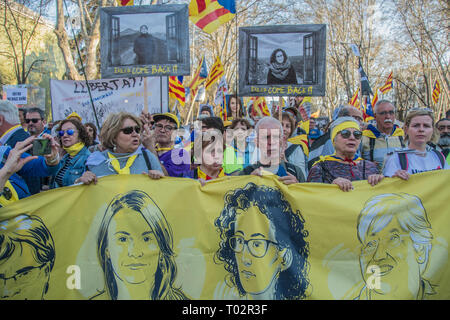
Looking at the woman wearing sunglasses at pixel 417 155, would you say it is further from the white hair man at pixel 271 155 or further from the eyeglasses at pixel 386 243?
the white hair man at pixel 271 155

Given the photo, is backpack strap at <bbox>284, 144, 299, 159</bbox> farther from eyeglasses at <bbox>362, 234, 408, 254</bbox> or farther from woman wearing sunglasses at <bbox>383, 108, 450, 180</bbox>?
eyeglasses at <bbox>362, 234, 408, 254</bbox>

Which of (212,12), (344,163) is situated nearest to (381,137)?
(344,163)

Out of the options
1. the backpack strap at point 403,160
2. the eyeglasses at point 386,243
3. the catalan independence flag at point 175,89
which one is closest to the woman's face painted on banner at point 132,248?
the eyeglasses at point 386,243

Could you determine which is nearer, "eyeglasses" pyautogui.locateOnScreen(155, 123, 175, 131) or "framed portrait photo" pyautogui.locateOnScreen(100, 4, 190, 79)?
"eyeglasses" pyautogui.locateOnScreen(155, 123, 175, 131)

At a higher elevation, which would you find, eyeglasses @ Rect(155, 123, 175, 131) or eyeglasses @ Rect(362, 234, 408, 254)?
eyeglasses @ Rect(155, 123, 175, 131)

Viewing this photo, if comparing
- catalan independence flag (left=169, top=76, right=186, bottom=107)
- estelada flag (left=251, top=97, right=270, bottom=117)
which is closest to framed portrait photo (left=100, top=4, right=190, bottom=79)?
catalan independence flag (left=169, top=76, right=186, bottom=107)

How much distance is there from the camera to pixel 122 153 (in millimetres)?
3545

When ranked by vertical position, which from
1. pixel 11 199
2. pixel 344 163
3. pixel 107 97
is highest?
pixel 107 97

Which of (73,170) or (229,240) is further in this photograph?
(73,170)

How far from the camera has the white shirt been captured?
348 centimetres

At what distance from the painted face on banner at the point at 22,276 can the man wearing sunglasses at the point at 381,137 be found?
371 centimetres

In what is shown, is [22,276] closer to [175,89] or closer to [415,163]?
[415,163]

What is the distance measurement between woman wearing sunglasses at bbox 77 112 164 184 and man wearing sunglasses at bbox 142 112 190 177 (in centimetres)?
51

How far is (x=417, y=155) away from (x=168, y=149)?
2620 millimetres
